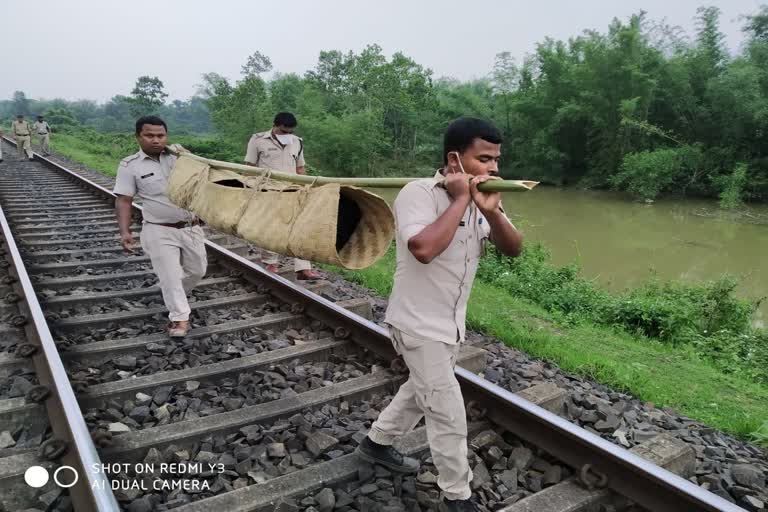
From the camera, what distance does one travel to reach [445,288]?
7.32 feet

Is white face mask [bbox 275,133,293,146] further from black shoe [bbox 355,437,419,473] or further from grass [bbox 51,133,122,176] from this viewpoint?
grass [bbox 51,133,122,176]

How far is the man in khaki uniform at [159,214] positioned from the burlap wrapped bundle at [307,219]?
125cm

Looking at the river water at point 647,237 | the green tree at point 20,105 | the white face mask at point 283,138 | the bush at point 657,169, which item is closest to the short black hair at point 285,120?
the white face mask at point 283,138

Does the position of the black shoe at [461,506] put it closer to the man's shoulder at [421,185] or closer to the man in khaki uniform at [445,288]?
the man in khaki uniform at [445,288]

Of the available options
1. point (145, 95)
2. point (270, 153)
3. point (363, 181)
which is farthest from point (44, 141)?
point (145, 95)

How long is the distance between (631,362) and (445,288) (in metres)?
3.17

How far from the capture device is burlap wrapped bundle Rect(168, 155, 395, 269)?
7.56ft

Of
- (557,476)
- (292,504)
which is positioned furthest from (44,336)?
(557,476)

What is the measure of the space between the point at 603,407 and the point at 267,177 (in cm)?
240

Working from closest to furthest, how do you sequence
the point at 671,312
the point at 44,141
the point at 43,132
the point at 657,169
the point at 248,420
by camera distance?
the point at 248,420 → the point at 671,312 → the point at 43,132 → the point at 44,141 → the point at 657,169

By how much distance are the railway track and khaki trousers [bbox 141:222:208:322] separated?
25 cm

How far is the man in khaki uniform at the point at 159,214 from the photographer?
418 cm

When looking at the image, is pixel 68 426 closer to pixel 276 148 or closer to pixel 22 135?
pixel 276 148

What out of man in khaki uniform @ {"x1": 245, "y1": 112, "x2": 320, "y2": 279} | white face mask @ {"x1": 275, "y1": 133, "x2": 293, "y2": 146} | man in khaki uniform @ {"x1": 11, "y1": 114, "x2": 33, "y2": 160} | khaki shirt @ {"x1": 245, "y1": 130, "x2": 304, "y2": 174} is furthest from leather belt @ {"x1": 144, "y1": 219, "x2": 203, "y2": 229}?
man in khaki uniform @ {"x1": 11, "y1": 114, "x2": 33, "y2": 160}
